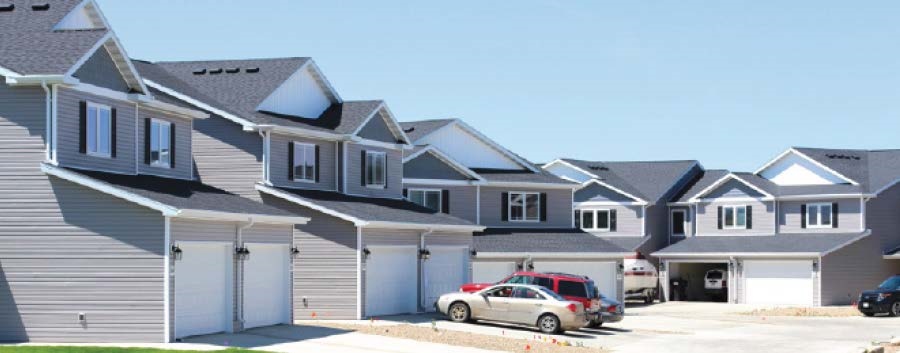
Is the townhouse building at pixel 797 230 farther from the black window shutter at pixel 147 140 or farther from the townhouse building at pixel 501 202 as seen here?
the black window shutter at pixel 147 140

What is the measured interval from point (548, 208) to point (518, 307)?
19.9 metres

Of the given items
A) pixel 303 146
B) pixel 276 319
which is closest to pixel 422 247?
pixel 303 146

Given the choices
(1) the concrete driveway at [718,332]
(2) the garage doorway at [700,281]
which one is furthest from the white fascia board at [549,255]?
(2) the garage doorway at [700,281]

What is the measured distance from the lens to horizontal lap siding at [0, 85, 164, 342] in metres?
28.7

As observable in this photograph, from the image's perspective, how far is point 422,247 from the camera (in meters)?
42.6

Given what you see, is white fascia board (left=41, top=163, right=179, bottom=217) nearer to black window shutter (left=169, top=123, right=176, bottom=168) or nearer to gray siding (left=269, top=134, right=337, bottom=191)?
black window shutter (left=169, top=123, right=176, bottom=168)

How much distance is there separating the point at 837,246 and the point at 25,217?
40406mm

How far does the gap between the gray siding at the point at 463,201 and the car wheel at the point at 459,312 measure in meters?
13.8

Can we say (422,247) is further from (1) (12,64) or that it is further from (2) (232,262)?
(1) (12,64)

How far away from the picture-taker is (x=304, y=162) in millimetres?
42000

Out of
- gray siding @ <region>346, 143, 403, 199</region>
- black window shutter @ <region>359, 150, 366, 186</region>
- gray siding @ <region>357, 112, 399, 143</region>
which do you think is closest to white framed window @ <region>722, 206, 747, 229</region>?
gray siding @ <region>346, 143, 403, 199</region>

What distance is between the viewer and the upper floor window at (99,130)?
3061cm

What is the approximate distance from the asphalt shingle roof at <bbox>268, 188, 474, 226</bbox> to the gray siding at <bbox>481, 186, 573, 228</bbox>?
28.7 feet

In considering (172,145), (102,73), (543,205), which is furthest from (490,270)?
(102,73)
